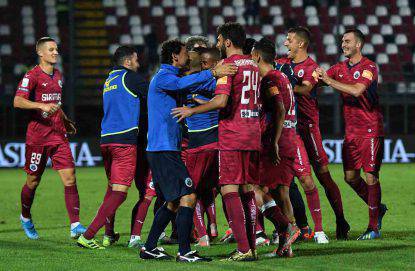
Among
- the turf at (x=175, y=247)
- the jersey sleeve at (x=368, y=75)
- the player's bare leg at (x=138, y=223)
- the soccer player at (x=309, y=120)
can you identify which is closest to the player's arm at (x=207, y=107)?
the turf at (x=175, y=247)

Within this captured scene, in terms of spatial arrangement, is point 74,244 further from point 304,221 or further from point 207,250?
point 304,221

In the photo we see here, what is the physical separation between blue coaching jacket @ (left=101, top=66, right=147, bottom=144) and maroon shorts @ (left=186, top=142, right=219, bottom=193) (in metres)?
0.82

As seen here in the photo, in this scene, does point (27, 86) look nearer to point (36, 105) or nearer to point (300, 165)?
point (36, 105)

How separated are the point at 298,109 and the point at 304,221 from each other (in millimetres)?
1130

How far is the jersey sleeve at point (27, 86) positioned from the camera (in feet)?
31.9

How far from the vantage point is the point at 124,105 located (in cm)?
873

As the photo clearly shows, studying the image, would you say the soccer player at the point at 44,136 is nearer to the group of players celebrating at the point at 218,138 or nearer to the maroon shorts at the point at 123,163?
the group of players celebrating at the point at 218,138

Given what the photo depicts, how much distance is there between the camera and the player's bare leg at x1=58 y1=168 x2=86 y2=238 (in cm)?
959

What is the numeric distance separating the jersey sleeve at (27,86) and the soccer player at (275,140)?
2.70m

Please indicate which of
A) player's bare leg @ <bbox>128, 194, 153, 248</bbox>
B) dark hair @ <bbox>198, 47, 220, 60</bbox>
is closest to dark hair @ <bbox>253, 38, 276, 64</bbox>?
dark hair @ <bbox>198, 47, 220, 60</bbox>

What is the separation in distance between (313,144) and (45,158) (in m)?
2.85

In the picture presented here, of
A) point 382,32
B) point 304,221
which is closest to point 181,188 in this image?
point 304,221

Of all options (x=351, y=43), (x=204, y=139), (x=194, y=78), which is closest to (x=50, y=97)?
(x=204, y=139)

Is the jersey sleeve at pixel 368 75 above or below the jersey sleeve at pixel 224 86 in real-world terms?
above
